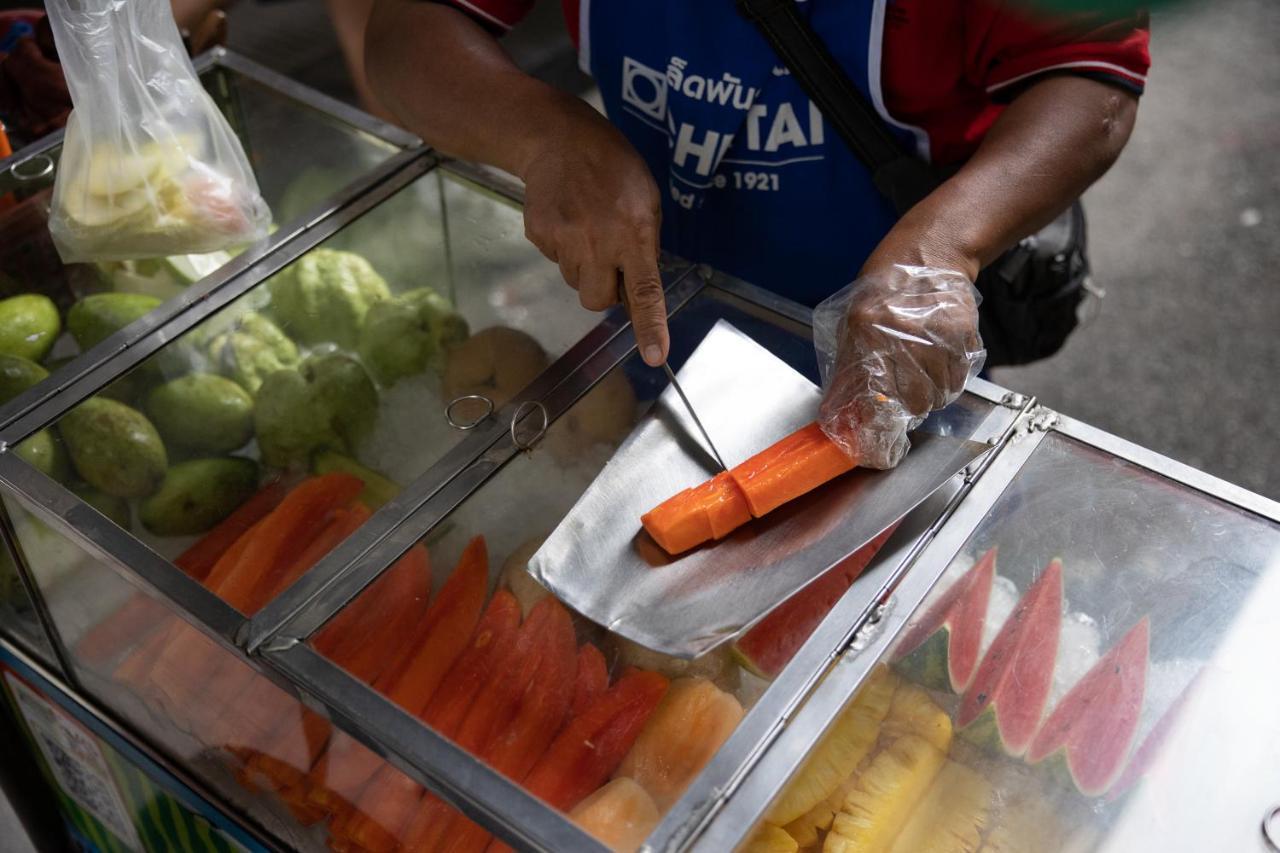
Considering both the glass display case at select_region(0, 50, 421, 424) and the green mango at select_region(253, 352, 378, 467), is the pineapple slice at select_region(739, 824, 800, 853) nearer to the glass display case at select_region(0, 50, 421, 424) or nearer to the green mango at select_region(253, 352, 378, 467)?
the green mango at select_region(253, 352, 378, 467)

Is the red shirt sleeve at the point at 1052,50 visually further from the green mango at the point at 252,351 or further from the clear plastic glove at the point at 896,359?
the green mango at the point at 252,351

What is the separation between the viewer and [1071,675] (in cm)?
125

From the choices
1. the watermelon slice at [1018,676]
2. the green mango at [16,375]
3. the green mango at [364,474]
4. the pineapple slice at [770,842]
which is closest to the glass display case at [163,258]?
the green mango at [16,375]

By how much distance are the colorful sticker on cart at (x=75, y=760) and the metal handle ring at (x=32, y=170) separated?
0.73 metres

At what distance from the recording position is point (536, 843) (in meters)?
0.94

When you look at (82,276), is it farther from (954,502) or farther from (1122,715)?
(1122,715)

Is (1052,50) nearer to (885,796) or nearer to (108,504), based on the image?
(885,796)

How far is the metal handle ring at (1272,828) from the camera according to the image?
1.11 metres

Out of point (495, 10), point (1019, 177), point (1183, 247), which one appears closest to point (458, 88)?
point (495, 10)

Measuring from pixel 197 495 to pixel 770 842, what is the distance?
78 cm

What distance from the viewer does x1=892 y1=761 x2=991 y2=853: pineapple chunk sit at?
1.15 meters

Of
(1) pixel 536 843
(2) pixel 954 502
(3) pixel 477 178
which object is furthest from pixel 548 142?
(1) pixel 536 843

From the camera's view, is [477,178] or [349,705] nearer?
[349,705]

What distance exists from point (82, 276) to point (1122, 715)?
4.90 ft
